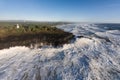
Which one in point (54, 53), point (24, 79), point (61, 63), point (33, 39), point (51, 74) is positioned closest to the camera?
point (24, 79)

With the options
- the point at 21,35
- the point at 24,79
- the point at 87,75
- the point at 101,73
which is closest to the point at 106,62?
the point at 101,73

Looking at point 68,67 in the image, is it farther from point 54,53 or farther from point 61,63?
point 54,53

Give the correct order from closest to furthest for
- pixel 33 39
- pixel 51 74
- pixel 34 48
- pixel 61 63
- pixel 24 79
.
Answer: pixel 24 79 < pixel 51 74 < pixel 61 63 < pixel 34 48 < pixel 33 39

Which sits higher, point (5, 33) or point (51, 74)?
point (5, 33)

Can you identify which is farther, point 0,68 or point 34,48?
point 34,48

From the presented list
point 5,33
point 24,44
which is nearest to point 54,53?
point 24,44

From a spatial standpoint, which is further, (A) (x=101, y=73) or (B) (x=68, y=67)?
Answer: (B) (x=68, y=67)

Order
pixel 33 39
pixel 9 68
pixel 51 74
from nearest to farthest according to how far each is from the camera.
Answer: pixel 51 74
pixel 9 68
pixel 33 39

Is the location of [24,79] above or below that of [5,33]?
below

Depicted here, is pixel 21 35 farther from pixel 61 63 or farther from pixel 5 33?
pixel 61 63
